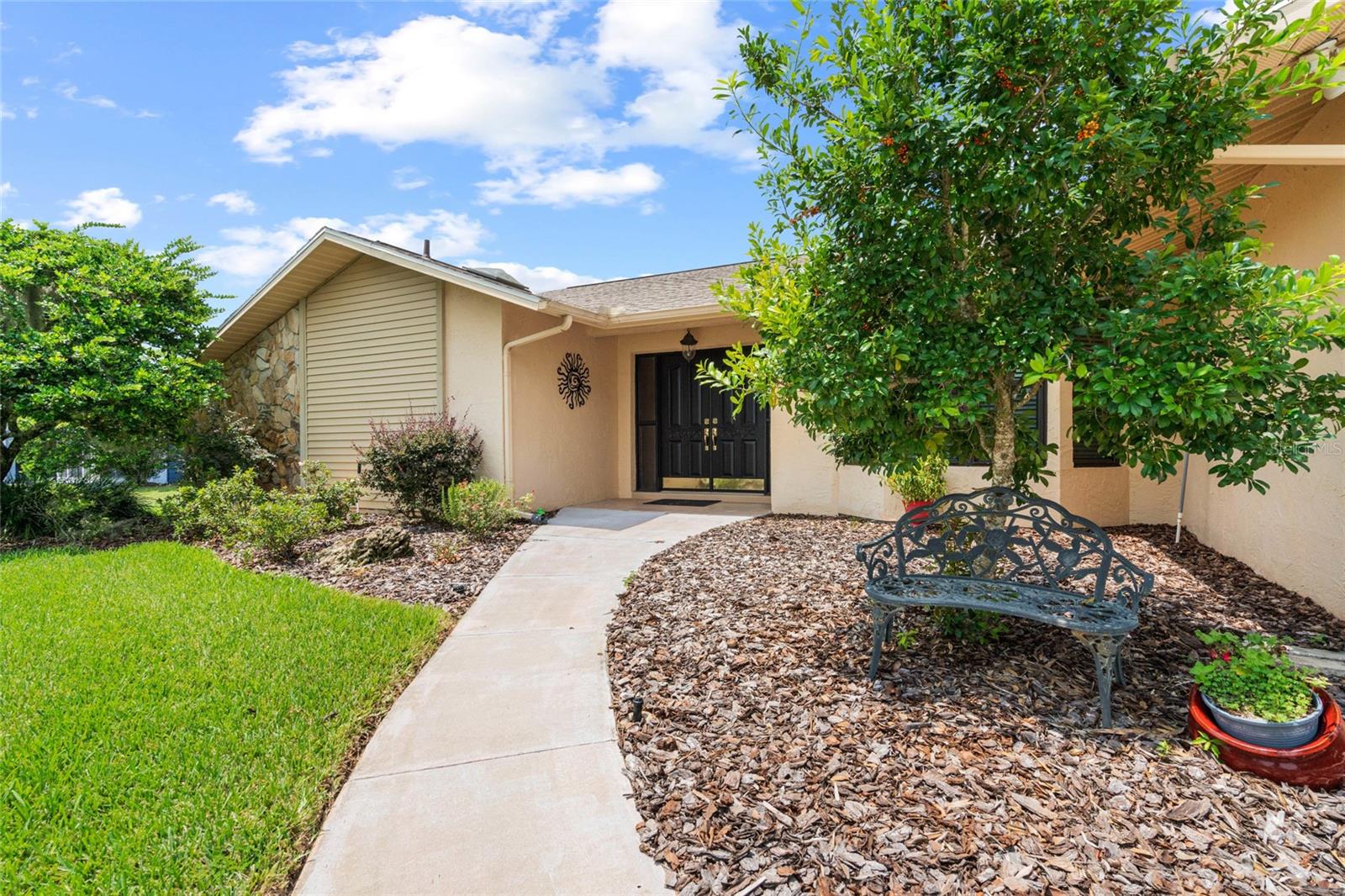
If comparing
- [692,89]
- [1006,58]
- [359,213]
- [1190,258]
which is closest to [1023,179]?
[1006,58]

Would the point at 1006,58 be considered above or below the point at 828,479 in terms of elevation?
above

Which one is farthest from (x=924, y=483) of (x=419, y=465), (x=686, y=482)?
(x=419, y=465)

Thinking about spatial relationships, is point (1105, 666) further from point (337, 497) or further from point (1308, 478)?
point (337, 497)

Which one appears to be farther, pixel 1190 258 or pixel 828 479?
pixel 828 479

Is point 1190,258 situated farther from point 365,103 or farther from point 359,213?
point 359,213

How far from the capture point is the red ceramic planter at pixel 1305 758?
6.64 feet

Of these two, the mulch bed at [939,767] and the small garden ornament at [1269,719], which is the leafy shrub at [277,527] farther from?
the small garden ornament at [1269,719]

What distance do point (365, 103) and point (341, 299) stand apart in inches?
128

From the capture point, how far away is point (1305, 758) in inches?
80.0

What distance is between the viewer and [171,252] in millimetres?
8992

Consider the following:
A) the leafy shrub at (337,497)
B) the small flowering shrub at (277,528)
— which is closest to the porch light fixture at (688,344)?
the leafy shrub at (337,497)

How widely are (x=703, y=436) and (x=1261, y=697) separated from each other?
7.57 m

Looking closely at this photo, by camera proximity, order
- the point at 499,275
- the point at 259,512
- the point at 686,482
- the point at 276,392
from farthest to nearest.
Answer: the point at 686,482
the point at 276,392
the point at 499,275
the point at 259,512

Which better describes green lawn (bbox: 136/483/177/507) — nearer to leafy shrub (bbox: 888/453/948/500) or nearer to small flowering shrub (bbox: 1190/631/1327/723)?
leafy shrub (bbox: 888/453/948/500)
